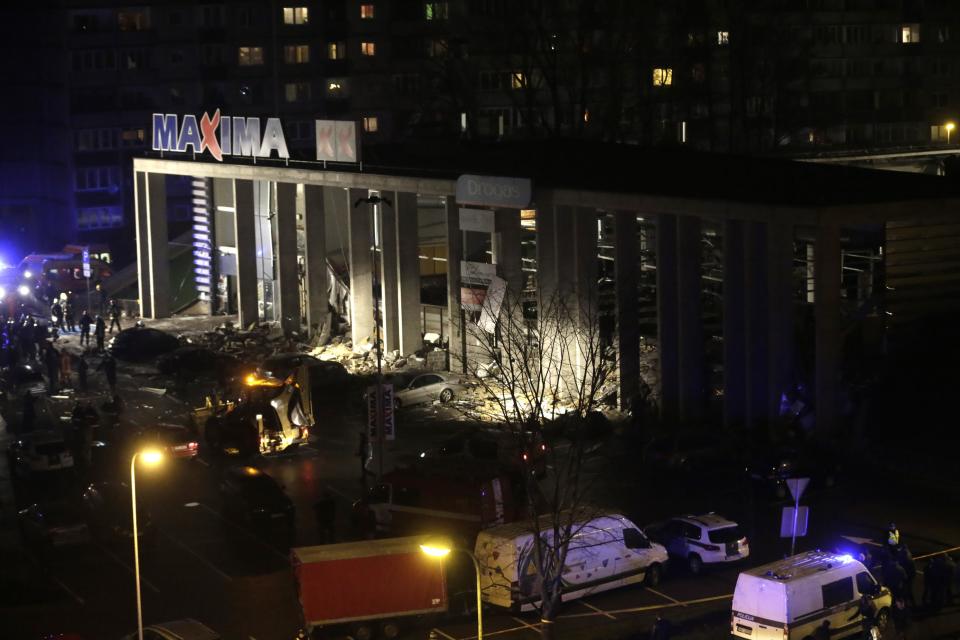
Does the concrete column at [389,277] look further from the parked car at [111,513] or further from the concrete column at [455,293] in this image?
the parked car at [111,513]

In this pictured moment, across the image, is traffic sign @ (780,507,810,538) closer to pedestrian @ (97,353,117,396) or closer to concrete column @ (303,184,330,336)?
pedestrian @ (97,353,117,396)

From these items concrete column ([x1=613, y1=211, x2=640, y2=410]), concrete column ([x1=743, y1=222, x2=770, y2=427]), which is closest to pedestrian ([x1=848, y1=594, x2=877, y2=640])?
concrete column ([x1=743, y1=222, x2=770, y2=427])

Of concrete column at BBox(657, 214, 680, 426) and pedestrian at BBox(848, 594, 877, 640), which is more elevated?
concrete column at BBox(657, 214, 680, 426)

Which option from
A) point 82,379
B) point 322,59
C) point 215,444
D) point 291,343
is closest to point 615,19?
point 322,59

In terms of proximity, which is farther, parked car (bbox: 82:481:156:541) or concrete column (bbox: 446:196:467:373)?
concrete column (bbox: 446:196:467:373)

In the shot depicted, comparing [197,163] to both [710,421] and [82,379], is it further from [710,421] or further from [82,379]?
[710,421]

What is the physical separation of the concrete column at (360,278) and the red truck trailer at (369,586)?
29.7 meters

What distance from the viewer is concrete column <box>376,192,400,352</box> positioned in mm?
54188

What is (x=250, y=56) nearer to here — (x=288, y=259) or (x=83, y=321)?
(x=288, y=259)

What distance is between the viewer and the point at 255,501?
33625 millimetres

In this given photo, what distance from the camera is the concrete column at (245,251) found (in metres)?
63.0

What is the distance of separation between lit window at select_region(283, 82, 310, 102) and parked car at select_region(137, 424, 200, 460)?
193 feet

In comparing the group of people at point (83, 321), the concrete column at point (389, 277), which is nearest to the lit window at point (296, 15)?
the group of people at point (83, 321)

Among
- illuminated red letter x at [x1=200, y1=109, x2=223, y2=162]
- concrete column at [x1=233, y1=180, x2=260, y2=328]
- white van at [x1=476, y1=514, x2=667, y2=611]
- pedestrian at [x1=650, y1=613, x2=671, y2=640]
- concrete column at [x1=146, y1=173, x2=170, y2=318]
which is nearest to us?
pedestrian at [x1=650, y1=613, x2=671, y2=640]
